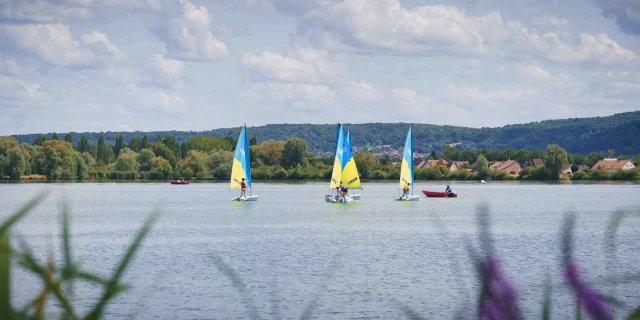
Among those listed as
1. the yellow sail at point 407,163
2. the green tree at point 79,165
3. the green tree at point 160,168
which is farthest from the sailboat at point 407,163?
the green tree at point 160,168

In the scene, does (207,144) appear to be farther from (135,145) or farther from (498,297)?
(498,297)

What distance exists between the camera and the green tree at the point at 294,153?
147500 mm

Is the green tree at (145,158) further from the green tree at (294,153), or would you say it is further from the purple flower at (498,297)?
the purple flower at (498,297)

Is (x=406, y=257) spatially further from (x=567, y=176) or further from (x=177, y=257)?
(x=567, y=176)

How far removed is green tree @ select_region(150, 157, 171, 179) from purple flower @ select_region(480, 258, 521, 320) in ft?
509

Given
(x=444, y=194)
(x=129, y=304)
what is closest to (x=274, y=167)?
(x=444, y=194)

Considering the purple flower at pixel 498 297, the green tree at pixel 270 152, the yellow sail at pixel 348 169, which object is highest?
the green tree at pixel 270 152

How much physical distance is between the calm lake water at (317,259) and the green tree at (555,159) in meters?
79.7

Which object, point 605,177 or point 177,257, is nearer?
point 177,257

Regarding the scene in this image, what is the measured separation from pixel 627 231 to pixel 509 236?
6.95 m

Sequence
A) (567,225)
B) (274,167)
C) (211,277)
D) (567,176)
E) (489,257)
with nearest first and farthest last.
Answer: (489,257) < (567,225) < (211,277) < (274,167) < (567,176)

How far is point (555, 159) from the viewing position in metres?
140

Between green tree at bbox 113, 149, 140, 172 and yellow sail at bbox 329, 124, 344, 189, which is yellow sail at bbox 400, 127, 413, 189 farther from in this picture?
green tree at bbox 113, 149, 140, 172

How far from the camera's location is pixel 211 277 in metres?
24.1
